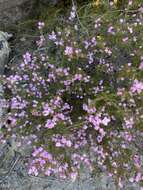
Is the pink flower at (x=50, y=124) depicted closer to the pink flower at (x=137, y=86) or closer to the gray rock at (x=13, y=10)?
the pink flower at (x=137, y=86)

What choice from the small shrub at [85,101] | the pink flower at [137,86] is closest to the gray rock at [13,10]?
the small shrub at [85,101]

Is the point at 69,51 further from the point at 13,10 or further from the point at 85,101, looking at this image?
the point at 13,10

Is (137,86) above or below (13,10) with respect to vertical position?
below

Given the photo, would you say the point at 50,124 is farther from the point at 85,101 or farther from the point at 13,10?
the point at 13,10

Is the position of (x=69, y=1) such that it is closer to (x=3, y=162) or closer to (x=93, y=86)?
(x=93, y=86)

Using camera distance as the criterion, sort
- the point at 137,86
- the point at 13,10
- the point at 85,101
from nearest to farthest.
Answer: the point at 137,86 < the point at 85,101 < the point at 13,10

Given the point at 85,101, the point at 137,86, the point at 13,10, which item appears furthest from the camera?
the point at 13,10

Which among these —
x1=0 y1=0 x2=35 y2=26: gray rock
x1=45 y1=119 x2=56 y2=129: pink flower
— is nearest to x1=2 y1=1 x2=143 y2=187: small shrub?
x1=45 y1=119 x2=56 y2=129: pink flower

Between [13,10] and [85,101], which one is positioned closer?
[85,101]

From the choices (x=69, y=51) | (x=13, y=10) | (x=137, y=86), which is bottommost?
(x=137, y=86)

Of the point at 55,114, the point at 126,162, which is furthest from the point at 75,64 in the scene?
the point at 126,162

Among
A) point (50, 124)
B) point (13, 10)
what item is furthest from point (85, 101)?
point (13, 10)
